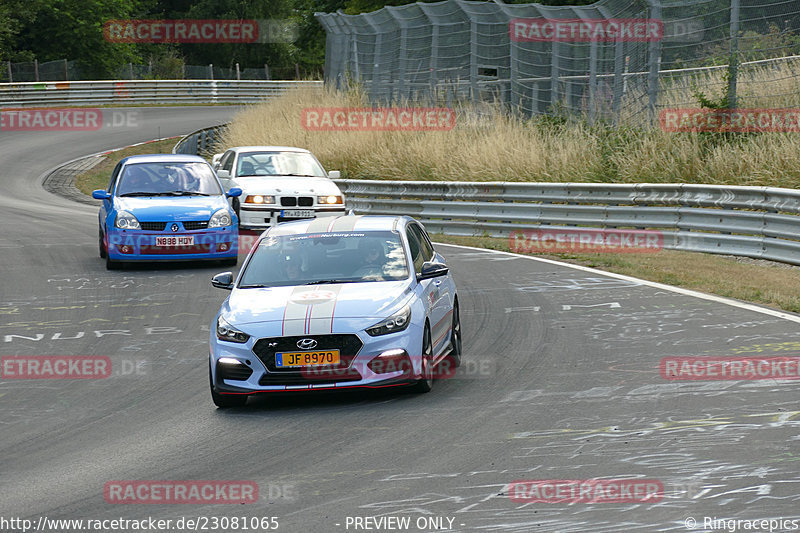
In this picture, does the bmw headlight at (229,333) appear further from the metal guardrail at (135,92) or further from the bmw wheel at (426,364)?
the metal guardrail at (135,92)

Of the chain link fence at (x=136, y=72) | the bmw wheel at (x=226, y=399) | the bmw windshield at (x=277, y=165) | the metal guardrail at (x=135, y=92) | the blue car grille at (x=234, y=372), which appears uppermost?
the chain link fence at (x=136, y=72)

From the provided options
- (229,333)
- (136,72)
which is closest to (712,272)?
(229,333)

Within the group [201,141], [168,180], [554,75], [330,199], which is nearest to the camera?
[168,180]

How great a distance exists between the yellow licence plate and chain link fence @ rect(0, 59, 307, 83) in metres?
51.4

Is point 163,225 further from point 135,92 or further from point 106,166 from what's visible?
point 135,92

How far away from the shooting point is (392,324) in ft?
29.2

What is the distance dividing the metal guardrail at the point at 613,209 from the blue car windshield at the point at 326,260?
25.7 ft

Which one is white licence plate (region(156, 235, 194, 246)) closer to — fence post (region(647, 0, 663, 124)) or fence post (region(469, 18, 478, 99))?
fence post (region(647, 0, 663, 124))

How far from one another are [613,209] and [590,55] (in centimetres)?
622

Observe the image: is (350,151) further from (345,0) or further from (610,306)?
(345,0)

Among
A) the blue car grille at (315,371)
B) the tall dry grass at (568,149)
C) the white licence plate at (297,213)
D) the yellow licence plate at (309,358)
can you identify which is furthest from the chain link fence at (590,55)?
the yellow licence plate at (309,358)

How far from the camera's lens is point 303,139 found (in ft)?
108

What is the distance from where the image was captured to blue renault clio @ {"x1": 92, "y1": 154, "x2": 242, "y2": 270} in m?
17.4

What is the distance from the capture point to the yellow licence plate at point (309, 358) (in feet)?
28.6
